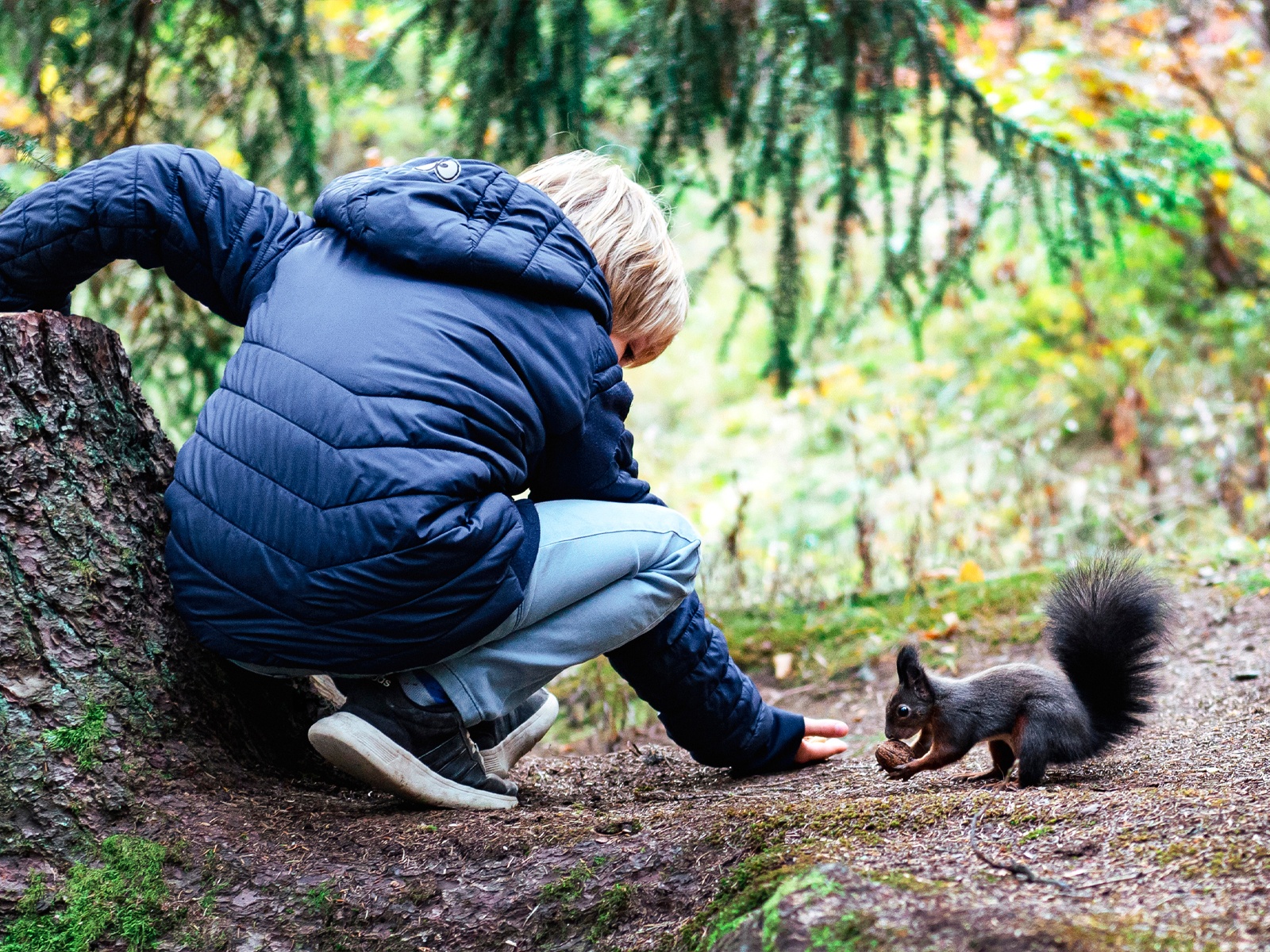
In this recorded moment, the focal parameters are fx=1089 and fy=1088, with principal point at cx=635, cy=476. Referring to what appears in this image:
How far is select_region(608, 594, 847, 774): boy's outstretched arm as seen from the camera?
2.42 metres

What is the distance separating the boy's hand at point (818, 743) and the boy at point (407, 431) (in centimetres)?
68

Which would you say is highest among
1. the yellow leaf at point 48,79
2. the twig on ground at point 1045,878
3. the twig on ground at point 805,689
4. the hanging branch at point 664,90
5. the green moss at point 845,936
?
the yellow leaf at point 48,79

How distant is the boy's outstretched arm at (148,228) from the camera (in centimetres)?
204

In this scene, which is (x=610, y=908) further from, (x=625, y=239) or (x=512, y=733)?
(x=625, y=239)

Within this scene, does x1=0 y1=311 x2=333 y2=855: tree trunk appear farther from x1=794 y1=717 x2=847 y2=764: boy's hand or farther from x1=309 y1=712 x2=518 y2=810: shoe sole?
x1=794 y1=717 x2=847 y2=764: boy's hand

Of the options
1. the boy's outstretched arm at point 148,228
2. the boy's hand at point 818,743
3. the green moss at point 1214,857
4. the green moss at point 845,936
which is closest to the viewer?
the green moss at point 845,936

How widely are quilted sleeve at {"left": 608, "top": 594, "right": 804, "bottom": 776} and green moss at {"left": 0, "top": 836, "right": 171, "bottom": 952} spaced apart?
40.1 inches

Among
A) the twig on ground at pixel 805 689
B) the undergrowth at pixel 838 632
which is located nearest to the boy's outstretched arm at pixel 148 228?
the undergrowth at pixel 838 632

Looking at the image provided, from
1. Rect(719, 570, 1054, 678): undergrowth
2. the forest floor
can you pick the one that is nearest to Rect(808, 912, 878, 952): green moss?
the forest floor

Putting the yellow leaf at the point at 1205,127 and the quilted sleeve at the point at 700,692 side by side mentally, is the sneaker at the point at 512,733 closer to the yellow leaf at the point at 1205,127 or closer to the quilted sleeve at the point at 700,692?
the quilted sleeve at the point at 700,692

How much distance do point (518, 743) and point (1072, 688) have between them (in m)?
1.27

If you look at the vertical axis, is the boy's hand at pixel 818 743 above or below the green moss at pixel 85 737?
below

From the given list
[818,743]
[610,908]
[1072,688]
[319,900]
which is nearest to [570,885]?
[610,908]

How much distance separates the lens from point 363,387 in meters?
1.91
